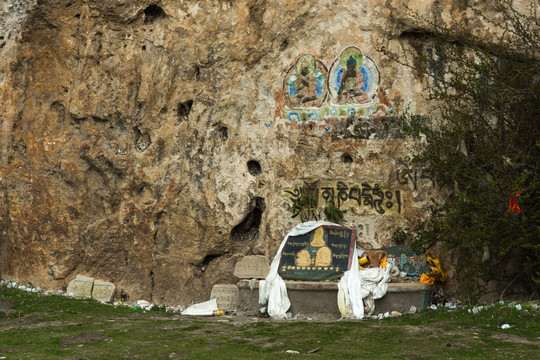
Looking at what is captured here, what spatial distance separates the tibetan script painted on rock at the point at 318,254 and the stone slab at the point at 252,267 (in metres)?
0.76

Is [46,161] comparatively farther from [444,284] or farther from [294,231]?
[444,284]

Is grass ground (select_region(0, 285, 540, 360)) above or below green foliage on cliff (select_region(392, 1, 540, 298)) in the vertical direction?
below

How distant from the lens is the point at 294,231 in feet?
46.4

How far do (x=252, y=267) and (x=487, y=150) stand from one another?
4627 millimetres

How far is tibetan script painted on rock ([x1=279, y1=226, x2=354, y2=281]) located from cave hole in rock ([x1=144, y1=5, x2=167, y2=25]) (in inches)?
203

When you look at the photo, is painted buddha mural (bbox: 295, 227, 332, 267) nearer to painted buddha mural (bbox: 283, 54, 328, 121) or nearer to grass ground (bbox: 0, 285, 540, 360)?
grass ground (bbox: 0, 285, 540, 360)

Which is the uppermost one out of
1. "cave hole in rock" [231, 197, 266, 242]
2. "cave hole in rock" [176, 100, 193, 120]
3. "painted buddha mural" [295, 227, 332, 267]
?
"cave hole in rock" [176, 100, 193, 120]

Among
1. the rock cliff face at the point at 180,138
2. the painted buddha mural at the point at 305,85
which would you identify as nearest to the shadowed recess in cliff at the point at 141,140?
the rock cliff face at the point at 180,138

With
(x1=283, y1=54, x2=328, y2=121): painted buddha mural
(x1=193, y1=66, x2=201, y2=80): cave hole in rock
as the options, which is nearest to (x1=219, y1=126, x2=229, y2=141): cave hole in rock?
(x1=193, y1=66, x2=201, y2=80): cave hole in rock

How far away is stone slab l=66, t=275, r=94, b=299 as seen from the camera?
15.3 meters

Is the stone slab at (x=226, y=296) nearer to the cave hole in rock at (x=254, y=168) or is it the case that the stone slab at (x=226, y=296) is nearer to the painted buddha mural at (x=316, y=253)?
the painted buddha mural at (x=316, y=253)

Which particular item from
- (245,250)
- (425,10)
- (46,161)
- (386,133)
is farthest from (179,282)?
(425,10)

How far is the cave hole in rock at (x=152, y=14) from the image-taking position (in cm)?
1590

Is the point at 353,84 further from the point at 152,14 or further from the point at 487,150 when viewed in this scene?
the point at 152,14
